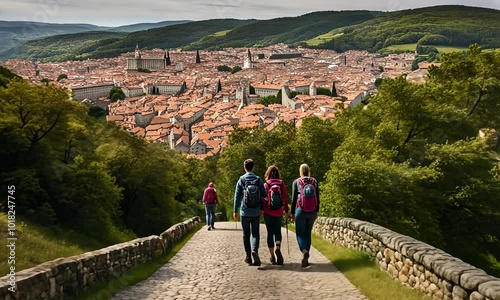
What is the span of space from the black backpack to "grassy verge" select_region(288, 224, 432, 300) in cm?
183

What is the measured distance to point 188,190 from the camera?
38.7 meters

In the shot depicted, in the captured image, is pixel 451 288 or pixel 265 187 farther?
pixel 265 187

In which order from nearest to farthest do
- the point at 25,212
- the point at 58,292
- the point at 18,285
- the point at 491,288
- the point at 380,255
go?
the point at 491,288, the point at 18,285, the point at 58,292, the point at 380,255, the point at 25,212

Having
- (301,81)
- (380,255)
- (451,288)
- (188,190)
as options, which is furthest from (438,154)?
(301,81)

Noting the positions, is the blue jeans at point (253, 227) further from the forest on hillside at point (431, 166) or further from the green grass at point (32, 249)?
the forest on hillside at point (431, 166)

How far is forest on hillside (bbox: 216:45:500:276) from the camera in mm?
16000

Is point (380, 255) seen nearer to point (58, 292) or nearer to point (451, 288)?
point (451, 288)

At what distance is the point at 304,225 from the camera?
8203mm

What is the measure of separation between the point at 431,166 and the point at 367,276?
12399 mm

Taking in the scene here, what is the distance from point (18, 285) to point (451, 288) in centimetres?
461

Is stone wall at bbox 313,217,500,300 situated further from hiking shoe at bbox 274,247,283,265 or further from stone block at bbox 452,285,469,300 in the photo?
hiking shoe at bbox 274,247,283,265

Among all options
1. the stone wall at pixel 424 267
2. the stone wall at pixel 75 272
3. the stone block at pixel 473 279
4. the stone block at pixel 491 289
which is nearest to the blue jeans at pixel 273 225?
the stone wall at pixel 424 267

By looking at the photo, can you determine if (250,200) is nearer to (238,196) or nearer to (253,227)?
(238,196)

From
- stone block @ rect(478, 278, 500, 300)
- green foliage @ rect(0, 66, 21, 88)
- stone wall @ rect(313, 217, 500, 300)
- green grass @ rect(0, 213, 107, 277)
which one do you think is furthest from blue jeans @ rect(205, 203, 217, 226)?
green foliage @ rect(0, 66, 21, 88)
